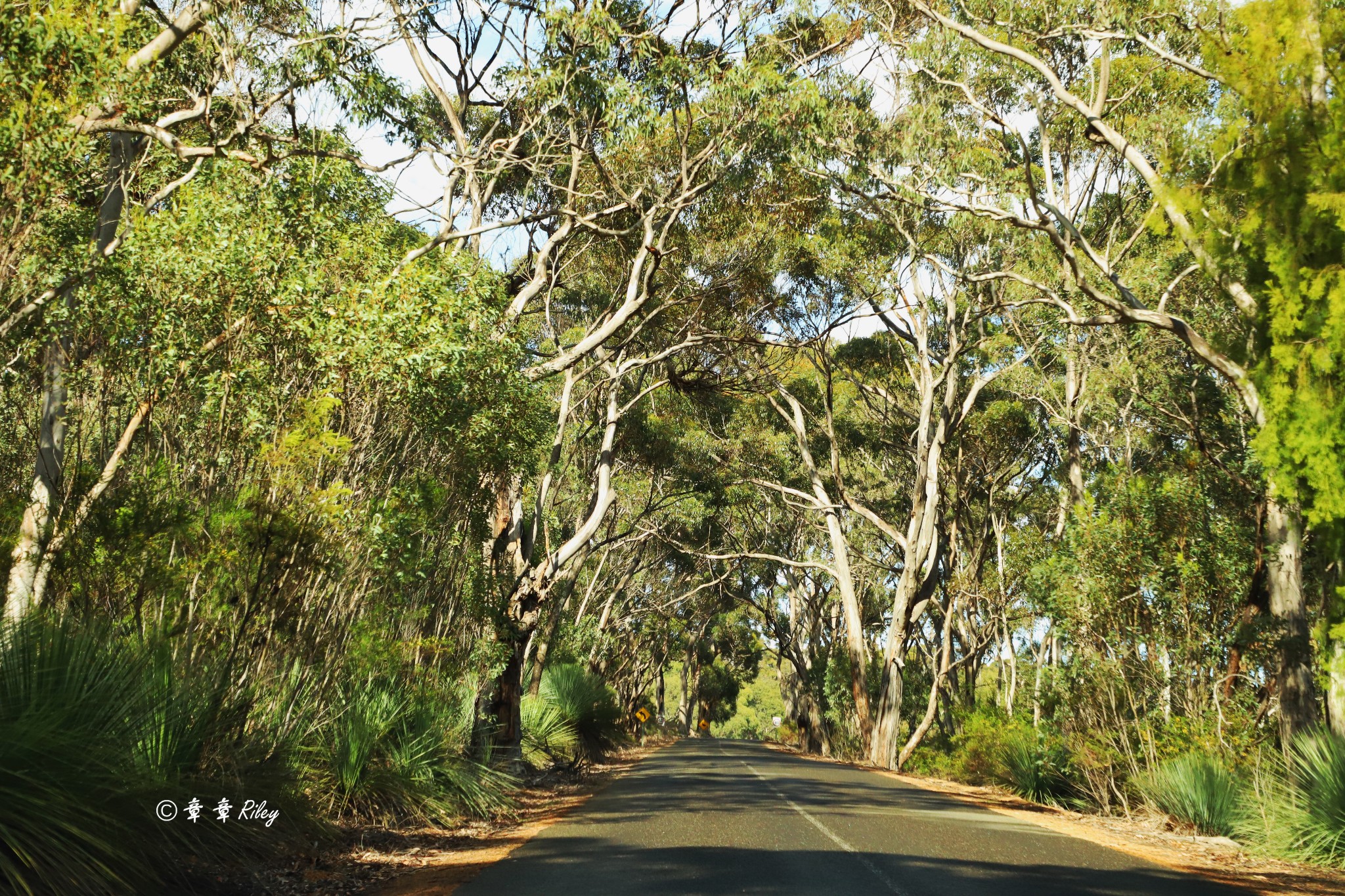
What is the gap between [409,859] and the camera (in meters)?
8.59

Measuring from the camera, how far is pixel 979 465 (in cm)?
3075

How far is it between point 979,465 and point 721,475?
303 inches

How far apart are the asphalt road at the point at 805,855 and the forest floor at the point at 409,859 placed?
0.28m

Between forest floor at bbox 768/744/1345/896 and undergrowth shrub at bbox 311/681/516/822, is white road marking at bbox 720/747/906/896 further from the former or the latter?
undergrowth shrub at bbox 311/681/516/822

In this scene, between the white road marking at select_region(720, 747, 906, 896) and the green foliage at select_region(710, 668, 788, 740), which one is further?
the green foliage at select_region(710, 668, 788, 740)

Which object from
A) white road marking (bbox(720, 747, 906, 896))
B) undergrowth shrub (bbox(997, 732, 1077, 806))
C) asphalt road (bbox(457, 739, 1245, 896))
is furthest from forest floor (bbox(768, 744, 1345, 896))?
white road marking (bbox(720, 747, 906, 896))

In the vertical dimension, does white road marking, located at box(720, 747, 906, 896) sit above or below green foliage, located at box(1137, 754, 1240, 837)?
below

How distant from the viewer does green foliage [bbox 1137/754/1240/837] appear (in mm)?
11172

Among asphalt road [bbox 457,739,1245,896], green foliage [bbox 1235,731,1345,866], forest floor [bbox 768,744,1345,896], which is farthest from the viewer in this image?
green foliage [bbox 1235,731,1345,866]

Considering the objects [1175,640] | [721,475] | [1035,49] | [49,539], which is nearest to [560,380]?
[721,475]

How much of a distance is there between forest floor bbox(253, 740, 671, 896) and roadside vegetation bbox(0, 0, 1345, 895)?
0.29 meters

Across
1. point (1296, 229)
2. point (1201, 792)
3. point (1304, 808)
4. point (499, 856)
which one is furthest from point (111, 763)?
point (1296, 229)

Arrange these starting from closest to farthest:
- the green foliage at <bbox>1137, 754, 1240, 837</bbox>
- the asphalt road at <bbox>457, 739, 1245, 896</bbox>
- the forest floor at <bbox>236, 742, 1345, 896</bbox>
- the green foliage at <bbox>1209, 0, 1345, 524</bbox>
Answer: the asphalt road at <bbox>457, 739, 1245, 896</bbox>
the forest floor at <bbox>236, 742, 1345, 896</bbox>
the green foliage at <bbox>1209, 0, 1345, 524</bbox>
the green foliage at <bbox>1137, 754, 1240, 837</bbox>

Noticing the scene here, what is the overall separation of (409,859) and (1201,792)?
8506 millimetres
